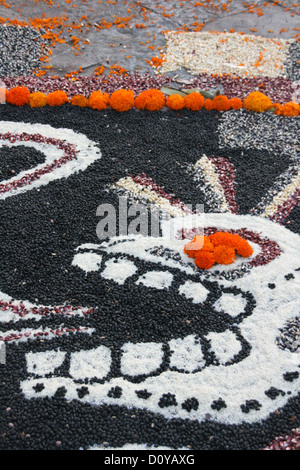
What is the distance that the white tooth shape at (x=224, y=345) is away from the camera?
5.80 meters

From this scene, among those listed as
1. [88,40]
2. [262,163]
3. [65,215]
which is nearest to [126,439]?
[65,215]

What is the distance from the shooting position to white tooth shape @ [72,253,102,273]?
6.90 m

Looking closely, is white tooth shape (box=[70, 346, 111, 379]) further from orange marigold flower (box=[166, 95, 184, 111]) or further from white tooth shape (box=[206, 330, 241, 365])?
orange marigold flower (box=[166, 95, 184, 111])

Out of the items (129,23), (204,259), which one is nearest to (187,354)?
(204,259)

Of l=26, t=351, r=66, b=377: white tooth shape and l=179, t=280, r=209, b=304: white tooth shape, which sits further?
l=179, t=280, r=209, b=304: white tooth shape

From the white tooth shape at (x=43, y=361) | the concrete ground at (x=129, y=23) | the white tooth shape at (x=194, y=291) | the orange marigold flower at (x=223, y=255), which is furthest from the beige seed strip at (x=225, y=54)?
the white tooth shape at (x=43, y=361)

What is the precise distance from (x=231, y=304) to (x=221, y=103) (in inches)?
229

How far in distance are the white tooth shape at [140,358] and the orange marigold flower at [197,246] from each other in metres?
1.72

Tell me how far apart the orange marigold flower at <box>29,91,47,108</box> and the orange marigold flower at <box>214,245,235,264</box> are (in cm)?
599

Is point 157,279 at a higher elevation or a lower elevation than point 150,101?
lower

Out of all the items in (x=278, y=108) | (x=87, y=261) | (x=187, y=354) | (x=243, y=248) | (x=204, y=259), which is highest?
(x=278, y=108)

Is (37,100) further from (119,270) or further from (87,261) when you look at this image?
(119,270)

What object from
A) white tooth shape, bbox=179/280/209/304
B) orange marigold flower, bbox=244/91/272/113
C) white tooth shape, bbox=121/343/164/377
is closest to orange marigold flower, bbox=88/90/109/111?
orange marigold flower, bbox=244/91/272/113

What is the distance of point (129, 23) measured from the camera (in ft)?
47.6
